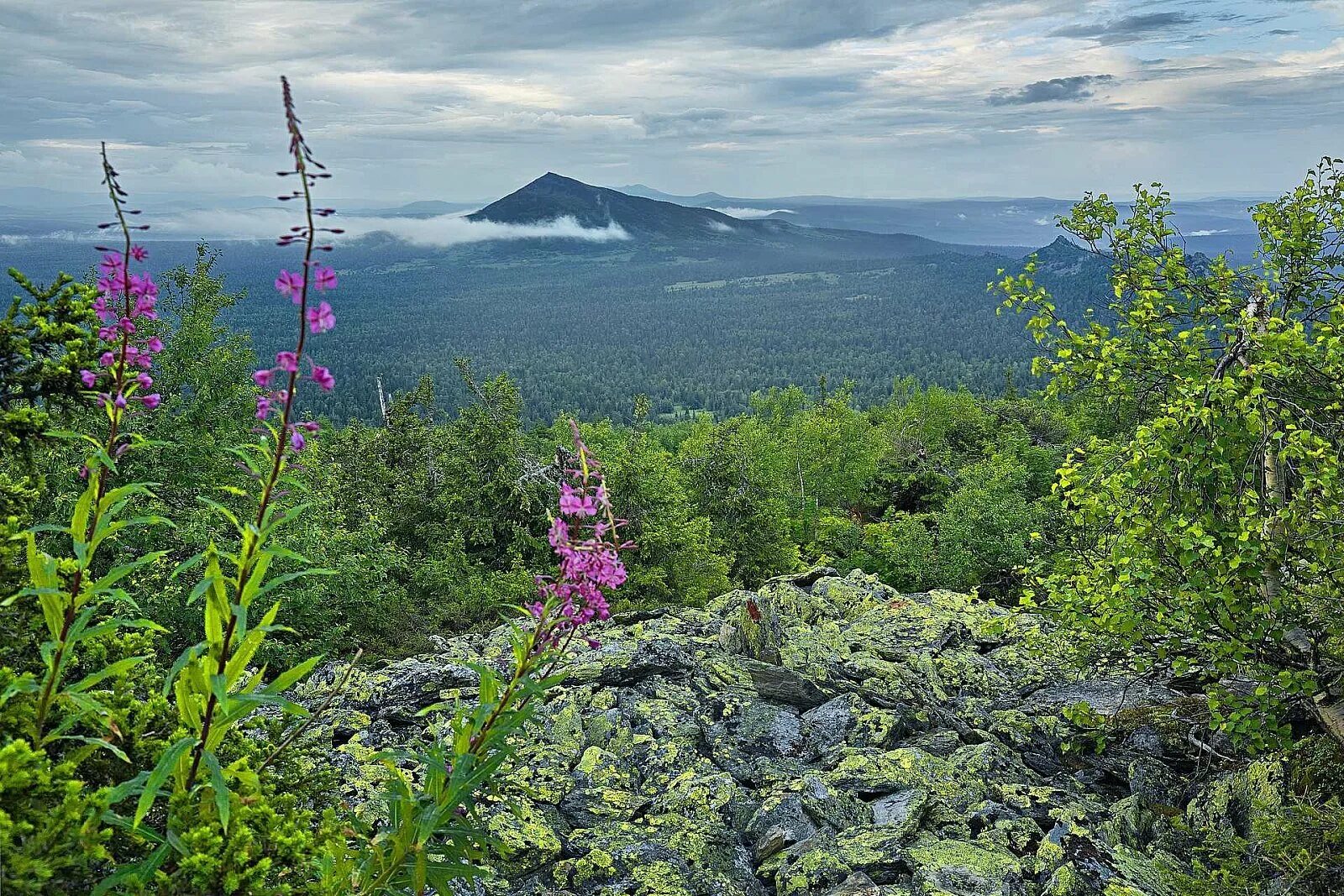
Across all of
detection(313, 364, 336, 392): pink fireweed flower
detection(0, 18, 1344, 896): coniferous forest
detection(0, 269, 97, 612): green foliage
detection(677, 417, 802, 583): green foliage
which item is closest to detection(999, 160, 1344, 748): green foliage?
detection(0, 18, 1344, 896): coniferous forest

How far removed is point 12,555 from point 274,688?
153 cm

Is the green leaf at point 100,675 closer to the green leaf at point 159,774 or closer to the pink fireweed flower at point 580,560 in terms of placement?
the green leaf at point 159,774

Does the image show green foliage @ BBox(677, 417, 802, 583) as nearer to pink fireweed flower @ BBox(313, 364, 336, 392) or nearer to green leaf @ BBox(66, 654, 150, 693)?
green leaf @ BBox(66, 654, 150, 693)

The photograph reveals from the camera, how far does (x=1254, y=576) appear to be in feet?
27.2

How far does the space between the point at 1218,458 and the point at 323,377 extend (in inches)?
339

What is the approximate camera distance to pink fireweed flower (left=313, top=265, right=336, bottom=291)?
2.93 metres

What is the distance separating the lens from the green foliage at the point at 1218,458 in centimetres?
793

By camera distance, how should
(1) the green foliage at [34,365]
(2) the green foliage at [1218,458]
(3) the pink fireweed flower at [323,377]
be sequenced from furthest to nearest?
1. (2) the green foliage at [1218,458]
2. (1) the green foliage at [34,365]
3. (3) the pink fireweed flower at [323,377]

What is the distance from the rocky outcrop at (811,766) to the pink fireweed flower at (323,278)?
5591 mm

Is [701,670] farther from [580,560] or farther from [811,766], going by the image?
[580,560]

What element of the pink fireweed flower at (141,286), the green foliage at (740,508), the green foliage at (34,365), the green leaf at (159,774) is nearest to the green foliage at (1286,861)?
the green leaf at (159,774)

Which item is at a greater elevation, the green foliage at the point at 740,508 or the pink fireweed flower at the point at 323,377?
the pink fireweed flower at the point at 323,377

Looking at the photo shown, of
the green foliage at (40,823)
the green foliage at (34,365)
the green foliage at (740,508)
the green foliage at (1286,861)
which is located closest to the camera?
the green foliage at (40,823)

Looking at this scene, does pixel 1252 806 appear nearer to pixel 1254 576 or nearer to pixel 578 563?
pixel 1254 576
